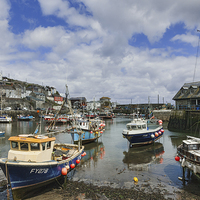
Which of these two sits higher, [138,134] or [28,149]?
[28,149]

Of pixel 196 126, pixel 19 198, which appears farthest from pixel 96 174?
pixel 196 126

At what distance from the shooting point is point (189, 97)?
4106 centimetres

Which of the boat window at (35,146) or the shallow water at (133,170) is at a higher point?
the boat window at (35,146)

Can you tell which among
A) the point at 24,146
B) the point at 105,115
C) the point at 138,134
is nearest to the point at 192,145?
the point at 138,134

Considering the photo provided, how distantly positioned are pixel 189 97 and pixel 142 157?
29.6 m

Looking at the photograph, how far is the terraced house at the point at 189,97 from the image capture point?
39688 millimetres

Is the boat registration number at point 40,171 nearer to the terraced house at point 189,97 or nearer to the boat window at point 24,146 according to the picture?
the boat window at point 24,146

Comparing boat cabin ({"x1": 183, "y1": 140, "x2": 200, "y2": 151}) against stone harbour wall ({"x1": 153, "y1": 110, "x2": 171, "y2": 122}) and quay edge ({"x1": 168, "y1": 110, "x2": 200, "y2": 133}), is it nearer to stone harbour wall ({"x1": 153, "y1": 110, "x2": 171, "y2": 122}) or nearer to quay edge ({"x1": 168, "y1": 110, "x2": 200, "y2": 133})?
quay edge ({"x1": 168, "y1": 110, "x2": 200, "y2": 133})

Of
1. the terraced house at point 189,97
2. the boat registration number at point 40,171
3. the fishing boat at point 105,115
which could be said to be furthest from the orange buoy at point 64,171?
the fishing boat at point 105,115

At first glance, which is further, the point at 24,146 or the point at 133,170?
the point at 133,170

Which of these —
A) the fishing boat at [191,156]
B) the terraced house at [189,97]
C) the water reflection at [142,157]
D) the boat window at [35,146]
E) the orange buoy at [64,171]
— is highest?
the terraced house at [189,97]

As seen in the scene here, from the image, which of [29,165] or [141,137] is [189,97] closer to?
[141,137]

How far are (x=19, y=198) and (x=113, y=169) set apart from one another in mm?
7530

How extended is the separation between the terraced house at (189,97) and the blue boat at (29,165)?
35.5m
